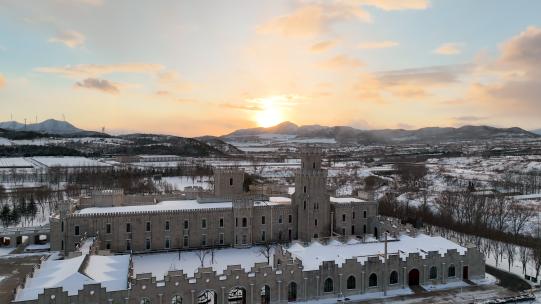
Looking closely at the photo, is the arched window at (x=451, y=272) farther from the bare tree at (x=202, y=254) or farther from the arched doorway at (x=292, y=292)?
A: the bare tree at (x=202, y=254)

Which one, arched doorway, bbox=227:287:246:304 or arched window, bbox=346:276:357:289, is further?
arched window, bbox=346:276:357:289

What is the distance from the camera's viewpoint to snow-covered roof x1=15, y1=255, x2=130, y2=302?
30.9 metres

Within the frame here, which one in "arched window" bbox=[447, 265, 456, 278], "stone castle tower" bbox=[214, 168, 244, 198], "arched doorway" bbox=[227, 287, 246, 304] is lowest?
"arched doorway" bbox=[227, 287, 246, 304]

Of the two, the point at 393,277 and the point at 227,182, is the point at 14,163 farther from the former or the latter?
the point at 393,277

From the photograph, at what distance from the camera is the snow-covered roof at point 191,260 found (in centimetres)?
4285

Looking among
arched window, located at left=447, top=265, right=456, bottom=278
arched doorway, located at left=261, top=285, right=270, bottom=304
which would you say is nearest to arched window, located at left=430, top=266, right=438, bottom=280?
arched window, located at left=447, top=265, right=456, bottom=278

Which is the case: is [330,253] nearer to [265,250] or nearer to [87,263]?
[265,250]

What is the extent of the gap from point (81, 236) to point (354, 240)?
30060mm

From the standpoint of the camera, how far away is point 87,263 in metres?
34.7

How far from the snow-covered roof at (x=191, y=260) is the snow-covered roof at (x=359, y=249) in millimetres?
6040

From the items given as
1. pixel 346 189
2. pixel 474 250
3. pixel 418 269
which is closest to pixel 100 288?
pixel 418 269

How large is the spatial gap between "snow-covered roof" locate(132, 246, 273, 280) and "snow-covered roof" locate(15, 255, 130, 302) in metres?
6.52

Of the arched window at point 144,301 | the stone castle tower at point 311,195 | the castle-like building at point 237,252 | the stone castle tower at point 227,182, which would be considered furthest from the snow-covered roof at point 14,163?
the arched window at point 144,301

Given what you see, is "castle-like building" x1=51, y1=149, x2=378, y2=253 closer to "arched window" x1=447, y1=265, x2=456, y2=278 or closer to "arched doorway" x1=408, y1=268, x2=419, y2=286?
"arched doorway" x1=408, y1=268, x2=419, y2=286
